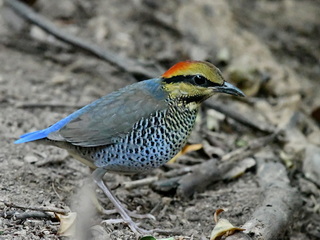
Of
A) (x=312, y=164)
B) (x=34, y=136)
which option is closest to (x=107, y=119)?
(x=34, y=136)

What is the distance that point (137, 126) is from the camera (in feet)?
13.6

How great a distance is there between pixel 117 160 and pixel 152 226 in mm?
590

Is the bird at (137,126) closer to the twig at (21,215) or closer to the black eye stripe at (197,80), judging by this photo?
the black eye stripe at (197,80)

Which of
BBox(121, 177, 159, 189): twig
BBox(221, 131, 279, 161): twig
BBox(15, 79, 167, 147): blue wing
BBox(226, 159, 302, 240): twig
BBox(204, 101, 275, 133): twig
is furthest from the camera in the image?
BBox(204, 101, 275, 133): twig

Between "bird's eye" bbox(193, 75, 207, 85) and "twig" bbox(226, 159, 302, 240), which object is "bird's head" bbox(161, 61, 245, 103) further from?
"twig" bbox(226, 159, 302, 240)

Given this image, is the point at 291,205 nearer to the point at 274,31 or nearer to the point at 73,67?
the point at 73,67

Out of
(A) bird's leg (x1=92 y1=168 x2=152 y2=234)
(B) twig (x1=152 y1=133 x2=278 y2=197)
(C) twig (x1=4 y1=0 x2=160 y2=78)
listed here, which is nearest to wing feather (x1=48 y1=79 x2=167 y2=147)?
(A) bird's leg (x1=92 y1=168 x2=152 y2=234)

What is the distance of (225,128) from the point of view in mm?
6078

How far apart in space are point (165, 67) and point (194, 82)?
112 inches

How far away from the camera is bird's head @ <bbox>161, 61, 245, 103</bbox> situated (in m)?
4.18

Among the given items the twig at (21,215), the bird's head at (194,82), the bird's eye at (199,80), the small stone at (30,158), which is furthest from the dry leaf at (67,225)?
the bird's eye at (199,80)

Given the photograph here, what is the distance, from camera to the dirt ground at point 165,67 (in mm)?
4309

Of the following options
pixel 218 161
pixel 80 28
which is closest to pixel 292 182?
pixel 218 161

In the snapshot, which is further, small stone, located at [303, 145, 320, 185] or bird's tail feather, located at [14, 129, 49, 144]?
small stone, located at [303, 145, 320, 185]
